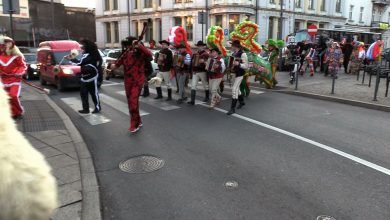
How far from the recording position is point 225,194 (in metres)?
4.41

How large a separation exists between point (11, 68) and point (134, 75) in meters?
3.01

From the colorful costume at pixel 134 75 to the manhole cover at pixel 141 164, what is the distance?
1.80 metres

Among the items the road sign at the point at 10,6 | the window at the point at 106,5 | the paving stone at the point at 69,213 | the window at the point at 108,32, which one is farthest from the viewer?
the window at the point at 108,32

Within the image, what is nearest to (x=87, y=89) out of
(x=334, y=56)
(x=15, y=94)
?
(x=15, y=94)

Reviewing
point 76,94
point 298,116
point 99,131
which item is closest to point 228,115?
point 298,116

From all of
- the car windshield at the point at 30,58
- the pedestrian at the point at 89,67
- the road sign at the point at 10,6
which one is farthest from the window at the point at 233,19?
the pedestrian at the point at 89,67

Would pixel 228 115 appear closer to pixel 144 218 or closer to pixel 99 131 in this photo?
pixel 99 131

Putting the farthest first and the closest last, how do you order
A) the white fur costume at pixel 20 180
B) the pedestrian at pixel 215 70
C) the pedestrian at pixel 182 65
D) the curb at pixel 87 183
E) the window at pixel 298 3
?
1. the window at pixel 298 3
2. the pedestrian at pixel 182 65
3. the pedestrian at pixel 215 70
4. the curb at pixel 87 183
5. the white fur costume at pixel 20 180

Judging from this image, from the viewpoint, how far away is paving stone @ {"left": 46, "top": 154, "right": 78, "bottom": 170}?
5.14 metres

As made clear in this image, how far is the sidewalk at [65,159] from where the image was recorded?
3.93 meters

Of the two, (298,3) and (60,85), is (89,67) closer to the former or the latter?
(60,85)

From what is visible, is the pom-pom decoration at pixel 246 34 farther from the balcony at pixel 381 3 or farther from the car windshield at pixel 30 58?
the balcony at pixel 381 3

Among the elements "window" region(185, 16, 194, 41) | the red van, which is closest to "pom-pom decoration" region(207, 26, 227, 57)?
the red van

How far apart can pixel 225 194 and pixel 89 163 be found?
222 cm
